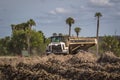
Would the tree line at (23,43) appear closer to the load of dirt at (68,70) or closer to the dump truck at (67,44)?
the dump truck at (67,44)

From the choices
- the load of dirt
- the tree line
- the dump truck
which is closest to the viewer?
the load of dirt

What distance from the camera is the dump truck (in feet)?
139

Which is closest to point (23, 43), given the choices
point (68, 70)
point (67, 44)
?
point (67, 44)

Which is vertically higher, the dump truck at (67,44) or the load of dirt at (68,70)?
the dump truck at (67,44)

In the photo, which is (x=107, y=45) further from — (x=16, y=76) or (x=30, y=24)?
(x=16, y=76)

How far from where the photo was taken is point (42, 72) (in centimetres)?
2191

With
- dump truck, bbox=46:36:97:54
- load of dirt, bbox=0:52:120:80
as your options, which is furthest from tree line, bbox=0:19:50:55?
load of dirt, bbox=0:52:120:80

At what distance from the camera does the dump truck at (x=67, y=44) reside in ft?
139

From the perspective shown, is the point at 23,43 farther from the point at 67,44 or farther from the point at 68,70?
the point at 68,70

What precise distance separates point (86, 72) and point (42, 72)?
314 centimetres

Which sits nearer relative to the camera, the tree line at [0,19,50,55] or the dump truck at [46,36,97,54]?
the dump truck at [46,36,97,54]

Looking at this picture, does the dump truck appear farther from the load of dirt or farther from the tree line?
the tree line

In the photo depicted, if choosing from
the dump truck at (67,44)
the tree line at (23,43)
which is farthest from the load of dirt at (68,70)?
the tree line at (23,43)

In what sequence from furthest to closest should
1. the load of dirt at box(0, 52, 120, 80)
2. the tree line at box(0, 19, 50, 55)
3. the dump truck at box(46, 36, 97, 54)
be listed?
the tree line at box(0, 19, 50, 55)
the dump truck at box(46, 36, 97, 54)
the load of dirt at box(0, 52, 120, 80)
